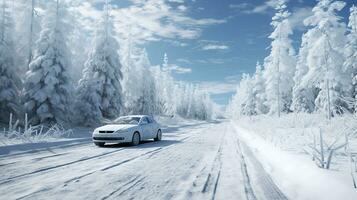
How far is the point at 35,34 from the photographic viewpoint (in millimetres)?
34719

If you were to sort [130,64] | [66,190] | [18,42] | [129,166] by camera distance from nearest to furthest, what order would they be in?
[66,190]
[129,166]
[18,42]
[130,64]

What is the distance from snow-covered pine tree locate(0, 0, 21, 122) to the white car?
53.5ft

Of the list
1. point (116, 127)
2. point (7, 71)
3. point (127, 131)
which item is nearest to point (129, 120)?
point (116, 127)

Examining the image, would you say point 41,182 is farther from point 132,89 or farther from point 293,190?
point 132,89

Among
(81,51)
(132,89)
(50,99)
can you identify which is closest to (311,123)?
(50,99)

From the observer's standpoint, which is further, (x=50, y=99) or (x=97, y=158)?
(x=50, y=99)

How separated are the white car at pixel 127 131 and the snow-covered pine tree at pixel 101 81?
52.8ft

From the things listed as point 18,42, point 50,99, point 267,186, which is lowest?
point 267,186

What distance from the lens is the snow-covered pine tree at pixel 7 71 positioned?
28.7 m

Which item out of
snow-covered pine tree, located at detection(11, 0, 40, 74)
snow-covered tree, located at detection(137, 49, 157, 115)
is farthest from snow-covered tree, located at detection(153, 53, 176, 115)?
snow-covered pine tree, located at detection(11, 0, 40, 74)

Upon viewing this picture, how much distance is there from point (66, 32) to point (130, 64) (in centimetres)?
2795

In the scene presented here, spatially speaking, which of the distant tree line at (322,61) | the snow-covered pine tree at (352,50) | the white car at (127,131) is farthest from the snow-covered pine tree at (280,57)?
the white car at (127,131)

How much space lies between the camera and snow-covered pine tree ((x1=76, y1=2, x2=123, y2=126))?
3319cm

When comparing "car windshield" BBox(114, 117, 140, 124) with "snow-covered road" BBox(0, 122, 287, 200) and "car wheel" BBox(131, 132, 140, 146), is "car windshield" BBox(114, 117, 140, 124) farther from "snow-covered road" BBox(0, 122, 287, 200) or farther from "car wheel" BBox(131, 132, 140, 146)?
"snow-covered road" BBox(0, 122, 287, 200)
